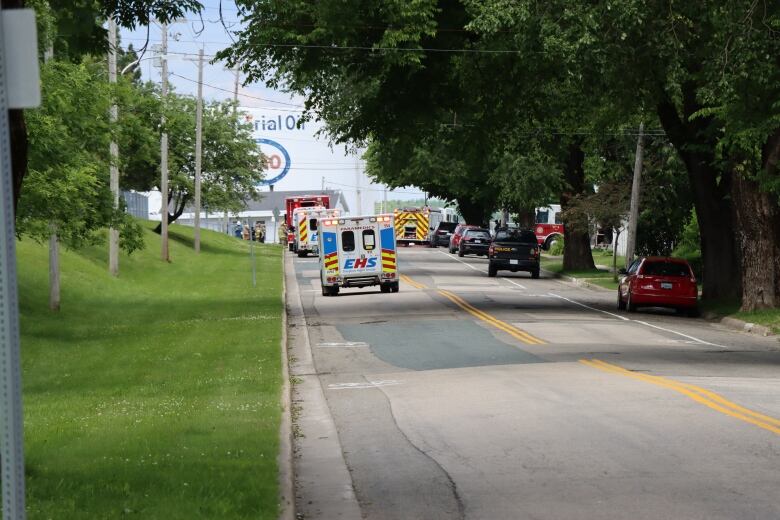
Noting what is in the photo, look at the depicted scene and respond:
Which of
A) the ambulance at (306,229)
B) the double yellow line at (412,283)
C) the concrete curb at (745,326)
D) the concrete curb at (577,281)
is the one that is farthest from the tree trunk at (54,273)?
the ambulance at (306,229)

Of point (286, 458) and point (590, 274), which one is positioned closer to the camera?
point (286, 458)

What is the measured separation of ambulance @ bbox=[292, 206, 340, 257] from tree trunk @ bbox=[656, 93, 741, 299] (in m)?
35.0

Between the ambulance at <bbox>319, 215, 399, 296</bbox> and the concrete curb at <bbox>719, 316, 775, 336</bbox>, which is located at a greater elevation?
the ambulance at <bbox>319, 215, 399, 296</bbox>

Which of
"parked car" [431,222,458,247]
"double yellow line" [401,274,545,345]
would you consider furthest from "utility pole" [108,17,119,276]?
"parked car" [431,222,458,247]

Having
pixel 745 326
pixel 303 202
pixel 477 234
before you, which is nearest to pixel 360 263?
pixel 745 326

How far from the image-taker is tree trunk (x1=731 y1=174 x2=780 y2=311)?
3281cm

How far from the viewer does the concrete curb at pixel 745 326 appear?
3009 cm

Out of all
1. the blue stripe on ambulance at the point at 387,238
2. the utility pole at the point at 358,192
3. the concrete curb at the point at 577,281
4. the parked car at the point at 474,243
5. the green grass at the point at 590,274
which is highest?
the utility pole at the point at 358,192

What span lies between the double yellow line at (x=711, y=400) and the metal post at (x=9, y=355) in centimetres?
921

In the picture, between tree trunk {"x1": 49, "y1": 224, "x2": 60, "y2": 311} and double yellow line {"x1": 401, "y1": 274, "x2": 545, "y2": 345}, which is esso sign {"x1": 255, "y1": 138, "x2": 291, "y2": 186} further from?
tree trunk {"x1": 49, "y1": 224, "x2": 60, "y2": 311}

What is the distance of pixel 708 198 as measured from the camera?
37125 millimetres

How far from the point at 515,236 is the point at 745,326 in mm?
24005

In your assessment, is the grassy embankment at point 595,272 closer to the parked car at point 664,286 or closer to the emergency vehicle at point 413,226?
the parked car at point 664,286

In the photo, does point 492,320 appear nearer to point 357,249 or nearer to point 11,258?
point 357,249
